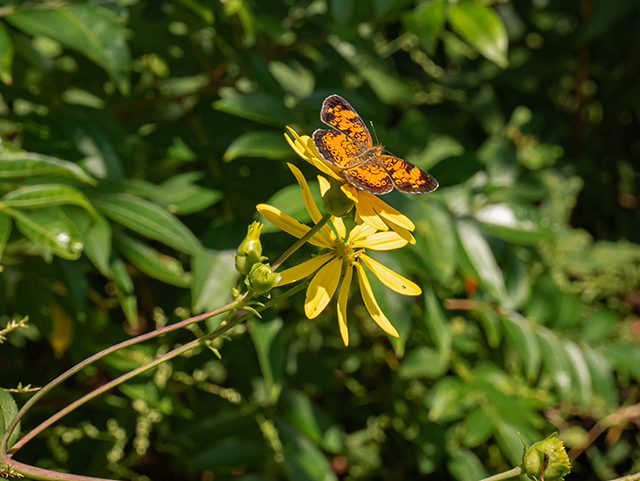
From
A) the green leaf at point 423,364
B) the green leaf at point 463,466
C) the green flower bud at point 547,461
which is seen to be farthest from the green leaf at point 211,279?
the green leaf at point 463,466

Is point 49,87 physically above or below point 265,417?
above

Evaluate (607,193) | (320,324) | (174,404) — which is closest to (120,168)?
(174,404)

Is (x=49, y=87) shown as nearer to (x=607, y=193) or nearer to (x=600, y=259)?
(x=600, y=259)

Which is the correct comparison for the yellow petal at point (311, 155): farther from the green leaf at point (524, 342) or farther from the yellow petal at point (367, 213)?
the green leaf at point (524, 342)

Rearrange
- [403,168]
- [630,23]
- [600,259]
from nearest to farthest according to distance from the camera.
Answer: [403,168] → [600,259] → [630,23]

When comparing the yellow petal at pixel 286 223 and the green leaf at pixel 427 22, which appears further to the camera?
the green leaf at pixel 427 22

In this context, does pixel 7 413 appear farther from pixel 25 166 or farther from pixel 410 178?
pixel 410 178
